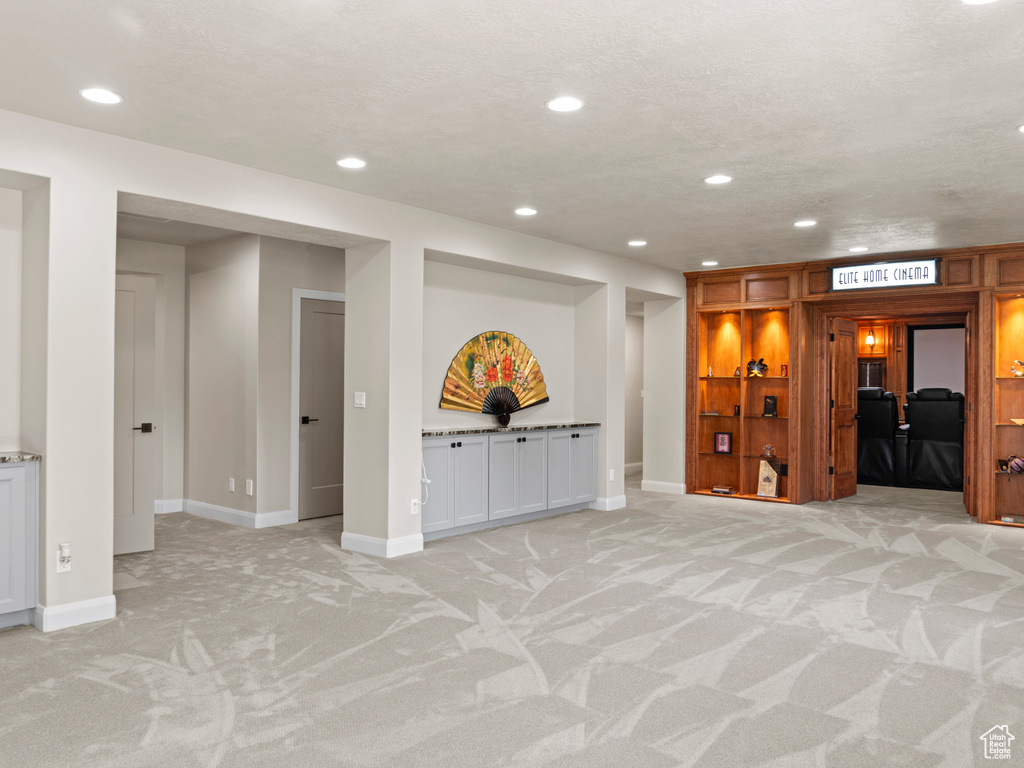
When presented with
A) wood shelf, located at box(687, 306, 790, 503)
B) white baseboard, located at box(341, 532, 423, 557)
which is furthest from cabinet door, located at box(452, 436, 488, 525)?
wood shelf, located at box(687, 306, 790, 503)

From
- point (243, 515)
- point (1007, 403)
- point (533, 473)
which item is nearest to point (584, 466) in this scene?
point (533, 473)

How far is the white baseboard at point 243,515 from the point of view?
663 centimetres

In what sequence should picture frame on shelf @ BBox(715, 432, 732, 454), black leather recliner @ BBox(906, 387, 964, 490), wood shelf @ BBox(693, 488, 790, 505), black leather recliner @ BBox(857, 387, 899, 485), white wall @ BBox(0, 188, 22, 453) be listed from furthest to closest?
black leather recliner @ BBox(857, 387, 899, 485)
black leather recliner @ BBox(906, 387, 964, 490)
picture frame on shelf @ BBox(715, 432, 732, 454)
wood shelf @ BBox(693, 488, 790, 505)
white wall @ BBox(0, 188, 22, 453)

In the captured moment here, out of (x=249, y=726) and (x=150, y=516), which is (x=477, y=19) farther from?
(x=150, y=516)

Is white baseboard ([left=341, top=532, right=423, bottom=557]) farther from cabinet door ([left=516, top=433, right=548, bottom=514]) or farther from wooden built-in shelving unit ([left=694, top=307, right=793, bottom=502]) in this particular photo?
wooden built-in shelving unit ([left=694, top=307, right=793, bottom=502])

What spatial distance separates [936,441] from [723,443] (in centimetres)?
297

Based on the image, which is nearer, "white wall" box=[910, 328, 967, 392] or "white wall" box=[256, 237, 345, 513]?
"white wall" box=[256, 237, 345, 513]

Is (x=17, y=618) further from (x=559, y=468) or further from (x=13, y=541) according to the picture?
(x=559, y=468)

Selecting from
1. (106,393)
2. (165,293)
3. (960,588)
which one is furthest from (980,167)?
(165,293)

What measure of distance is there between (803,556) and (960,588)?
3.58 feet

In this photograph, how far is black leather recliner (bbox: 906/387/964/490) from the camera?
9367mm

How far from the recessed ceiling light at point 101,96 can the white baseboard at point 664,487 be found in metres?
7.00

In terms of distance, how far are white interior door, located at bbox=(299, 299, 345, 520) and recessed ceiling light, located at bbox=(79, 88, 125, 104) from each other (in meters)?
3.49

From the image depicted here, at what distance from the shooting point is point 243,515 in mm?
6723
